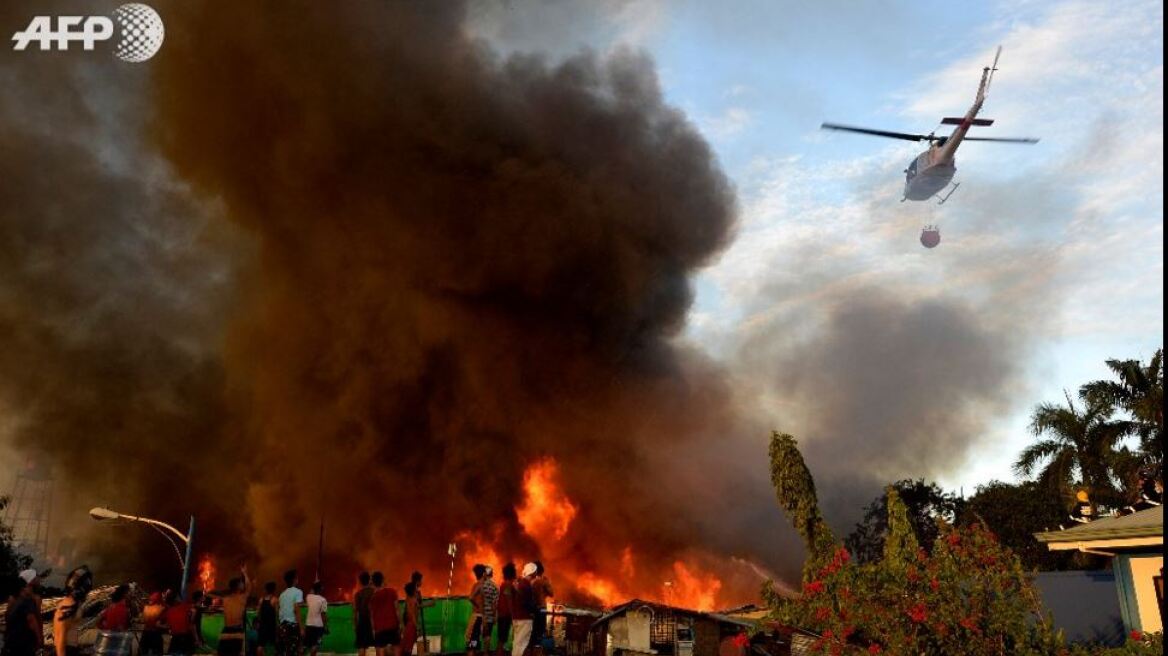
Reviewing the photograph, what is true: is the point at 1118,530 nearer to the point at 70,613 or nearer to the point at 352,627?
the point at 352,627

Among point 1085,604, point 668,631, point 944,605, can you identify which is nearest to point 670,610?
point 668,631

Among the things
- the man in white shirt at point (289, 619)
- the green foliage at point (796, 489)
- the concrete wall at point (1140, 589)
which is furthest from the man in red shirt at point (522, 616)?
the green foliage at point (796, 489)

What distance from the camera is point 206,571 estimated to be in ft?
160

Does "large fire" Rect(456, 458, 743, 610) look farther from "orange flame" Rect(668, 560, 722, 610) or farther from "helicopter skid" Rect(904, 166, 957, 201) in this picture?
"helicopter skid" Rect(904, 166, 957, 201)

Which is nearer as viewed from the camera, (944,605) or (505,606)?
(944,605)

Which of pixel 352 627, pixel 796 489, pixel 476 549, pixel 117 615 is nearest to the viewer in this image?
pixel 117 615

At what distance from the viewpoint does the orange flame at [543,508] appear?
48125 millimetres

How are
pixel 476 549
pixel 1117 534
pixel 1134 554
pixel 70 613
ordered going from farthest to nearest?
pixel 476 549
pixel 1134 554
pixel 1117 534
pixel 70 613

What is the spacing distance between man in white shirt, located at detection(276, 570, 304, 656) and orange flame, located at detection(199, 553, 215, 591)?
37.2 metres

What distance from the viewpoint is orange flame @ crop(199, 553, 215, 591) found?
47.3 m

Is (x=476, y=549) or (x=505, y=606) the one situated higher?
(x=476, y=549)

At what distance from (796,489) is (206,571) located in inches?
1421

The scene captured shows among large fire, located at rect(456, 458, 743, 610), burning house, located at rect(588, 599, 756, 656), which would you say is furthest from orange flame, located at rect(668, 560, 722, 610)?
burning house, located at rect(588, 599, 756, 656)

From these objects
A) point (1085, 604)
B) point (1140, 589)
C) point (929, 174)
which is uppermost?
point (929, 174)
